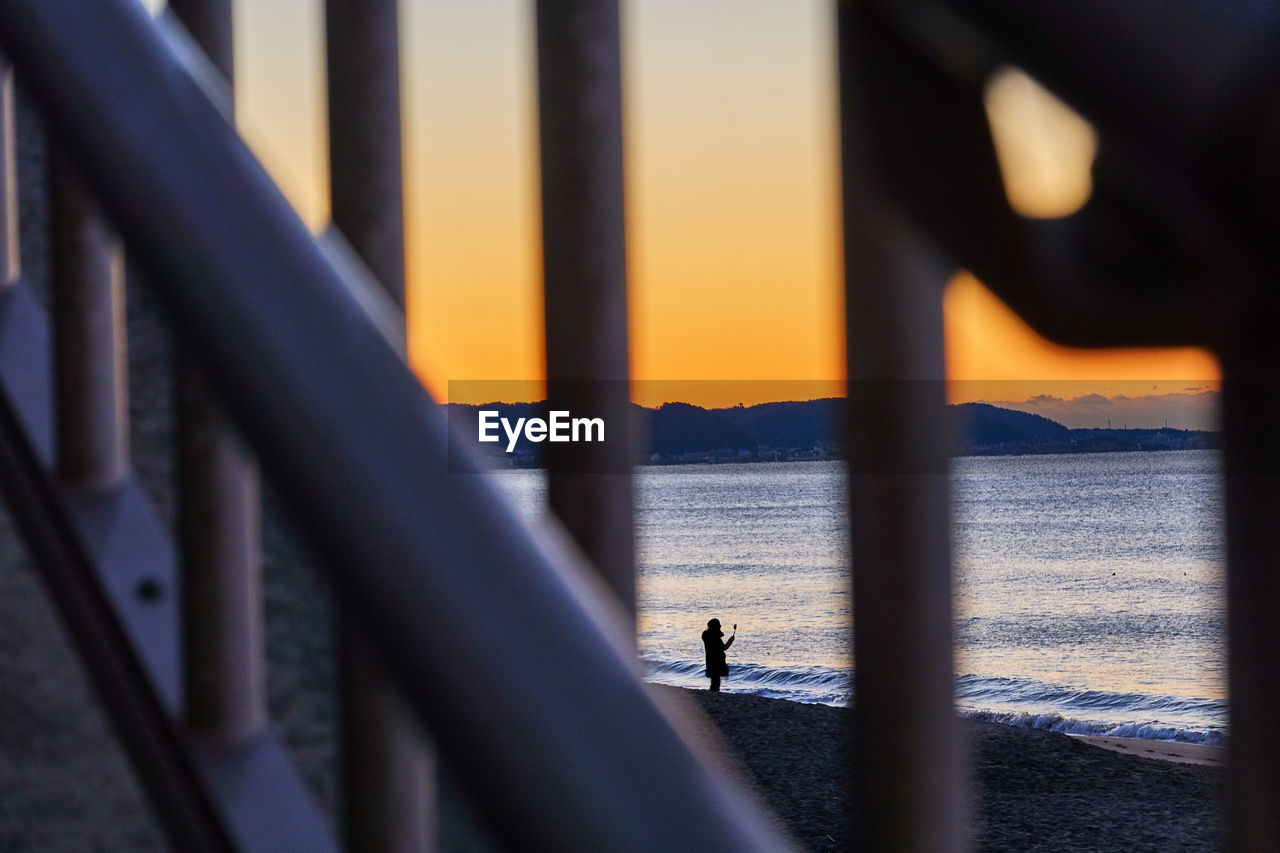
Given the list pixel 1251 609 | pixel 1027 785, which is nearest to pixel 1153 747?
pixel 1027 785

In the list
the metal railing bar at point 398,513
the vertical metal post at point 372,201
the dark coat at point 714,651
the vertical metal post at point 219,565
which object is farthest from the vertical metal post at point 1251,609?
the dark coat at point 714,651

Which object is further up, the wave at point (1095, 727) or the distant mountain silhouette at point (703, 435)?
the distant mountain silhouette at point (703, 435)

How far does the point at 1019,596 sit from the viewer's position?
49.4 meters

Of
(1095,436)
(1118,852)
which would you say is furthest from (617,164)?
(1095,436)

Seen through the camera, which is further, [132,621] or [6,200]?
[6,200]

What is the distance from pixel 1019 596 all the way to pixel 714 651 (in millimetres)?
29429

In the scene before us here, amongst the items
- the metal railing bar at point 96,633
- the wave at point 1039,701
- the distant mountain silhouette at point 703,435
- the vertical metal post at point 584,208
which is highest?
the distant mountain silhouette at point 703,435

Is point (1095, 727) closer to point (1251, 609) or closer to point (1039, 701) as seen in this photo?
point (1039, 701)

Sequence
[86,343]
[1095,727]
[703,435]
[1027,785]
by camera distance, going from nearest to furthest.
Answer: [86,343], [1027,785], [1095,727], [703,435]

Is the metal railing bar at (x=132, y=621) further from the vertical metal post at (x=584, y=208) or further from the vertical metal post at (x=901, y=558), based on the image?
the vertical metal post at (x=901, y=558)

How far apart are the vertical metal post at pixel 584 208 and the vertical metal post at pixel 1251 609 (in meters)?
0.36

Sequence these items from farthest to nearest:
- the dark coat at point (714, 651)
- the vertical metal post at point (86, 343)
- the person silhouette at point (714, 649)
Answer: the dark coat at point (714, 651), the person silhouette at point (714, 649), the vertical metal post at point (86, 343)

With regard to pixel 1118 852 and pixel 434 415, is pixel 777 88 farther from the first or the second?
pixel 1118 852

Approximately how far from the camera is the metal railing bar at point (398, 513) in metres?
0.35
